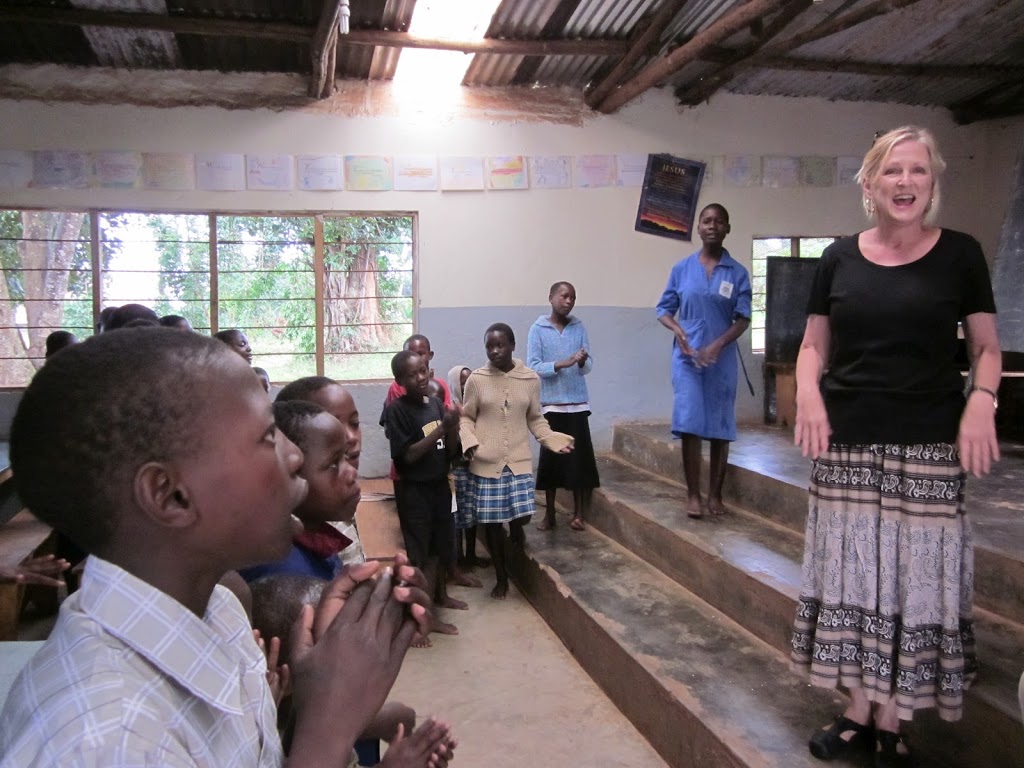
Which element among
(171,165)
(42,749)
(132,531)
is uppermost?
(171,165)

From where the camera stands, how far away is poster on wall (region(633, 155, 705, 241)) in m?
6.30

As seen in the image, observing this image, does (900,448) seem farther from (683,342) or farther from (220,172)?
(220,172)

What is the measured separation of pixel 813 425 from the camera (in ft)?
6.54

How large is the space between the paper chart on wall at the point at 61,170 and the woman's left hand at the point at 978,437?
5.76 meters

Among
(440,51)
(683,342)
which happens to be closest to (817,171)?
(440,51)

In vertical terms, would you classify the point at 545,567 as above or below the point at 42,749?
below

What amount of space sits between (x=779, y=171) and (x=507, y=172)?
2295 mm

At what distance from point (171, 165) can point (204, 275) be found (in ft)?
2.68

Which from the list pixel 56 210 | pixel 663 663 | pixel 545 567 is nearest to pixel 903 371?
pixel 663 663

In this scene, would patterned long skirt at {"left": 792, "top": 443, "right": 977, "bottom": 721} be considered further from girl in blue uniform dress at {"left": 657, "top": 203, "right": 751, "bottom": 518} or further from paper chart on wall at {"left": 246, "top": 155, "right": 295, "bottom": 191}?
paper chart on wall at {"left": 246, "top": 155, "right": 295, "bottom": 191}

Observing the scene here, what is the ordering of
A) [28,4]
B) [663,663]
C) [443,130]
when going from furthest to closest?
[443,130]
[28,4]
[663,663]

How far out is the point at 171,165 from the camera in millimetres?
5656

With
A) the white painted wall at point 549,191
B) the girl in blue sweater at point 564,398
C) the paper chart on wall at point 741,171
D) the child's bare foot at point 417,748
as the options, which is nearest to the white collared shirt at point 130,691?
the child's bare foot at point 417,748

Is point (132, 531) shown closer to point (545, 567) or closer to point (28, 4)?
point (545, 567)
